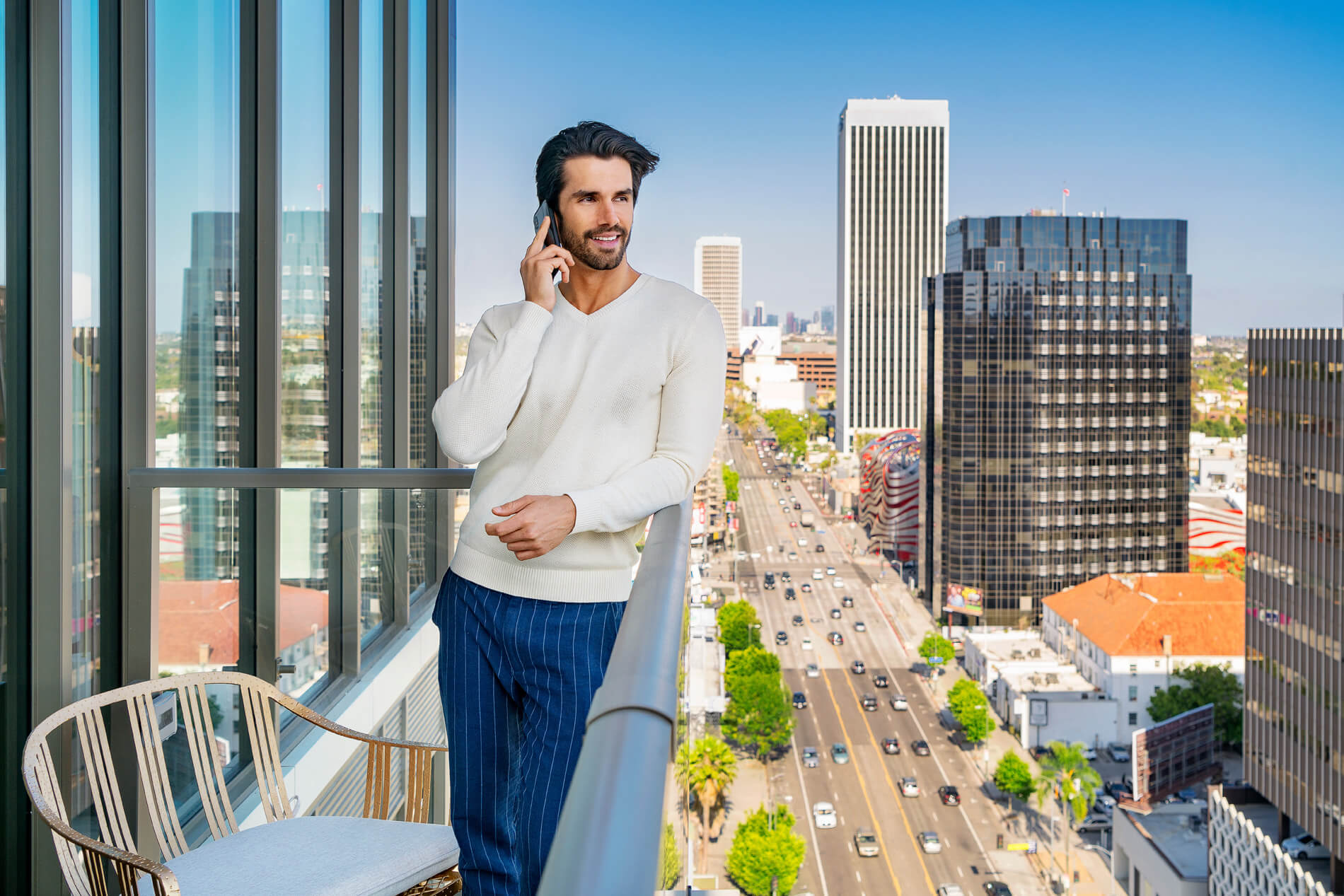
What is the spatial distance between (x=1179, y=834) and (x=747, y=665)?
335 inches

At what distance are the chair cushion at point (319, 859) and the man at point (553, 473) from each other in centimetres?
9

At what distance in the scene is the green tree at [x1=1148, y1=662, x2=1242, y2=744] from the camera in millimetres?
21297

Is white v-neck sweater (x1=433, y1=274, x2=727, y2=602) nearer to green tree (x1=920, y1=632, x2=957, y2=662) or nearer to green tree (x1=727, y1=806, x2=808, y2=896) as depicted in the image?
green tree (x1=727, y1=806, x2=808, y2=896)

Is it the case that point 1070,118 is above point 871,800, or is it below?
above

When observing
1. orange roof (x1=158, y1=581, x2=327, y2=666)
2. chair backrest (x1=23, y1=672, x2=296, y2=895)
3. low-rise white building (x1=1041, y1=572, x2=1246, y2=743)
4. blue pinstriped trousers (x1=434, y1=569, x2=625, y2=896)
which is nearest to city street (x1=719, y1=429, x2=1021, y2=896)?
low-rise white building (x1=1041, y1=572, x2=1246, y2=743)

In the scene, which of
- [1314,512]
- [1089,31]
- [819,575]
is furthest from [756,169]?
[1314,512]

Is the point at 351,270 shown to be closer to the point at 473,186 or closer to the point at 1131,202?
the point at 473,186

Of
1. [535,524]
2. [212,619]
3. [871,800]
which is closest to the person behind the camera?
[535,524]

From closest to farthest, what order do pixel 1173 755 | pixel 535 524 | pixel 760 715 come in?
pixel 535 524, pixel 1173 755, pixel 760 715

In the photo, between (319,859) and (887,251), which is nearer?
(319,859)

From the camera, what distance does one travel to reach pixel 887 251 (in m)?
44.7

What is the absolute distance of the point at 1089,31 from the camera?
4250 centimetres

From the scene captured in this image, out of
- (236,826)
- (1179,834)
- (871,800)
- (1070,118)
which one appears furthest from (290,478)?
(1070,118)

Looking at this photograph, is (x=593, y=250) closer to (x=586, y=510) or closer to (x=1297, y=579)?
(x=586, y=510)
